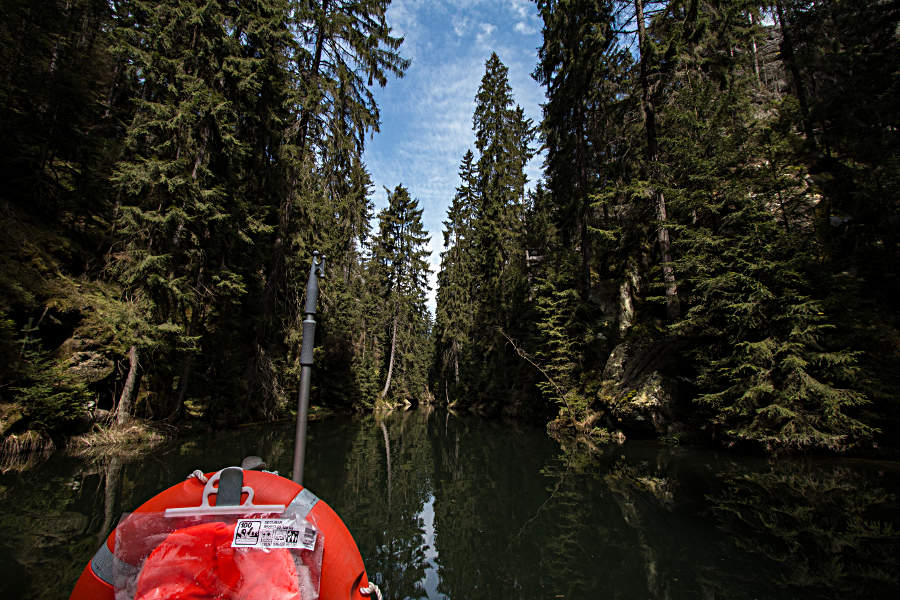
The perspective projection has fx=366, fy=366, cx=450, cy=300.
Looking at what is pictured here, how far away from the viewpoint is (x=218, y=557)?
168cm

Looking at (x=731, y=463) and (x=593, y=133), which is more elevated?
(x=593, y=133)

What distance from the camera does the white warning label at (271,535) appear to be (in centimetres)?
174

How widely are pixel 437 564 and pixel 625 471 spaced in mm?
5319

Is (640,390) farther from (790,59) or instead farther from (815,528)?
(790,59)

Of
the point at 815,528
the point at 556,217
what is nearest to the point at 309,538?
the point at 815,528

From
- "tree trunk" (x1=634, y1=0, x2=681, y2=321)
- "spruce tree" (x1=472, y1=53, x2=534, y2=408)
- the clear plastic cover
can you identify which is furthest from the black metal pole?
"spruce tree" (x1=472, y1=53, x2=534, y2=408)

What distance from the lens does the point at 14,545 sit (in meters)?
3.80

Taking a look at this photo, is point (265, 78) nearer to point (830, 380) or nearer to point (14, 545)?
point (14, 545)

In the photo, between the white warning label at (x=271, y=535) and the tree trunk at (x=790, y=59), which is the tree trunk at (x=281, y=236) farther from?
the tree trunk at (x=790, y=59)

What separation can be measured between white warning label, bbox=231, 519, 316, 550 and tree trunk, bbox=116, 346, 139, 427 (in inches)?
400

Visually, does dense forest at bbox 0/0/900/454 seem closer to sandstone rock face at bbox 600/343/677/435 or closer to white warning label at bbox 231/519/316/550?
sandstone rock face at bbox 600/343/677/435

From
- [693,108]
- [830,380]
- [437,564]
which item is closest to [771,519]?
[437,564]

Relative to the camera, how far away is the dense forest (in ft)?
26.9

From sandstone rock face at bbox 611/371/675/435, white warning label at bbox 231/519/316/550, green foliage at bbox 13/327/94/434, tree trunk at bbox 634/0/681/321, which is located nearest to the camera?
white warning label at bbox 231/519/316/550
